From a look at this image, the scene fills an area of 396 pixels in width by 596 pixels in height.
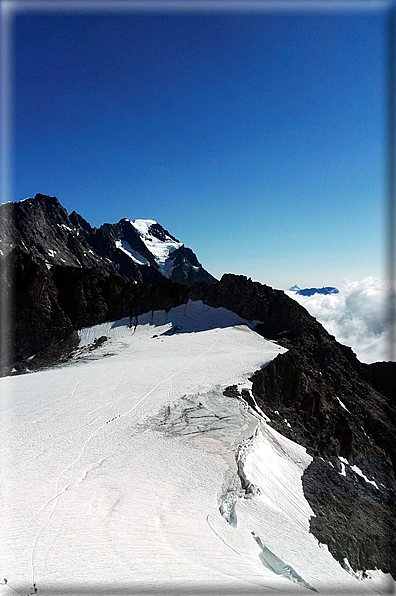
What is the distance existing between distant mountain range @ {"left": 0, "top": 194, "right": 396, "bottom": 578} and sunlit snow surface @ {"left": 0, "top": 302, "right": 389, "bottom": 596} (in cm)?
205

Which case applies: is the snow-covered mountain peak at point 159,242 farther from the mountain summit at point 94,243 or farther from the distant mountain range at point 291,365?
the distant mountain range at point 291,365

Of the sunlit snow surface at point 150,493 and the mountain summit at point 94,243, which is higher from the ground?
the mountain summit at point 94,243

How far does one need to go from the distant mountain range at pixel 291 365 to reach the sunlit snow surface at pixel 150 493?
2048 mm

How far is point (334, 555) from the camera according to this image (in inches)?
561

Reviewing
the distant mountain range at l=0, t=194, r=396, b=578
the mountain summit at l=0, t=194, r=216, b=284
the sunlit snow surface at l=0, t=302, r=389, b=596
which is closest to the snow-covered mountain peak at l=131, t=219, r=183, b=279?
the mountain summit at l=0, t=194, r=216, b=284

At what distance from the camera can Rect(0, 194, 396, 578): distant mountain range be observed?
2000 centimetres

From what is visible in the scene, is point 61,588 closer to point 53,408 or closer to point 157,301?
point 53,408

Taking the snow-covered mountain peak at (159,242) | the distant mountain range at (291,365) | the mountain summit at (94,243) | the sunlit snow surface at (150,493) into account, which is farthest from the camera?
the snow-covered mountain peak at (159,242)

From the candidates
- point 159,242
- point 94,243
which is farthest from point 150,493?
point 159,242

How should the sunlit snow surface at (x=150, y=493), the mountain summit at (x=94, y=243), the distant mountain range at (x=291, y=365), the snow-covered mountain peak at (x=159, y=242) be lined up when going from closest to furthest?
the sunlit snow surface at (x=150, y=493), the distant mountain range at (x=291, y=365), the mountain summit at (x=94, y=243), the snow-covered mountain peak at (x=159, y=242)

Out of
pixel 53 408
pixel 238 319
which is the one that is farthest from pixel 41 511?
pixel 238 319

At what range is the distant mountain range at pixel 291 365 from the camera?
20000mm

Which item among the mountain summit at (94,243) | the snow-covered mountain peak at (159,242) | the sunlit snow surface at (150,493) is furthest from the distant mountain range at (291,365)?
the snow-covered mountain peak at (159,242)

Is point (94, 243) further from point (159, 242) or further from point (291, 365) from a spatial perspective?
point (291, 365)
